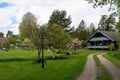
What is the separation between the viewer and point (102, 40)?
97.8 meters

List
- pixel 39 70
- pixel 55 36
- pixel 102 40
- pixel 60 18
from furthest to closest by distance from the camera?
1. pixel 60 18
2. pixel 102 40
3. pixel 55 36
4. pixel 39 70

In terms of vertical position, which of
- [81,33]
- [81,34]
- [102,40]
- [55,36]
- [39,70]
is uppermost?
[81,33]

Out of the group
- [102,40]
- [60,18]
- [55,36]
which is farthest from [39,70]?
[60,18]

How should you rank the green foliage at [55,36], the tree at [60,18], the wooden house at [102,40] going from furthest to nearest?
the tree at [60,18] → the wooden house at [102,40] → the green foliage at [55,36]

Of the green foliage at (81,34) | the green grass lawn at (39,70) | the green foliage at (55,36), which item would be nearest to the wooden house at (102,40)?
the green foliage at (81,34)

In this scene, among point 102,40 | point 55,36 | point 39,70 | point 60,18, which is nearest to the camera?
point 39,70

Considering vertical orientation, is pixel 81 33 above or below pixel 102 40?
above

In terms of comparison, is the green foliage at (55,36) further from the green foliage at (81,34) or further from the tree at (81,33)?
the tree at (81,33)

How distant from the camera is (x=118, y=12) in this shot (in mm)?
30078

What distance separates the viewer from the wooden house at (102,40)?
9281 cm

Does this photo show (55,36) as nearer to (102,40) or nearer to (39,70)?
(39,70)

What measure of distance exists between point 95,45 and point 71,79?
267 feet

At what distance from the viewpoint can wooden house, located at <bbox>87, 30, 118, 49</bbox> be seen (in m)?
92.8

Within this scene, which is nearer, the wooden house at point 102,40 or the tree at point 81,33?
the wooden house at point 102,40
